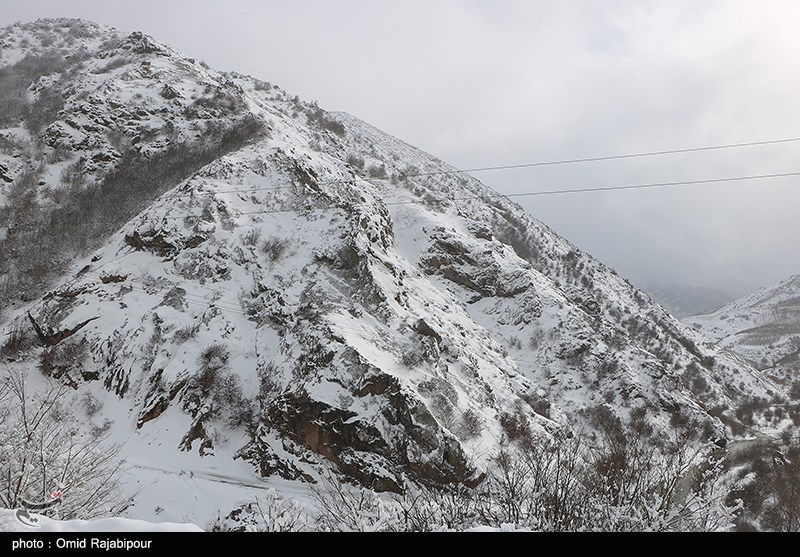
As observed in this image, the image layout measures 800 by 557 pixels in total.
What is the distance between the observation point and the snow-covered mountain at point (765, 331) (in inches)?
4178

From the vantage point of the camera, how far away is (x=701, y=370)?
53375 mm

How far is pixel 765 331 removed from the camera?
142250 mm

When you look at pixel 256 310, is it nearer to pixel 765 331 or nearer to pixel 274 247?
pixel 274 247

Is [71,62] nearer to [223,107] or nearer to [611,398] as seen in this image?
[223,107]

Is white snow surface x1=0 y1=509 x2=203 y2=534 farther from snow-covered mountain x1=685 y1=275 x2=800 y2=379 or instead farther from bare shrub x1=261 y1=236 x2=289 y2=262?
snow-covered mountain x1=685 y1=275 x2=800 y2=379

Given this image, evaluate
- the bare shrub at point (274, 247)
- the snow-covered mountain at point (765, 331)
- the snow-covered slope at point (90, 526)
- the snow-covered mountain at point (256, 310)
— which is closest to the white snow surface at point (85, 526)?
the snow-covered slope at point (90, 526)

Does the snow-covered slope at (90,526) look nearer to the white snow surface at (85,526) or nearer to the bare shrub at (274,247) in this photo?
the white snow surface at (85,526)

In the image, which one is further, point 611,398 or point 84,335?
point 611,398

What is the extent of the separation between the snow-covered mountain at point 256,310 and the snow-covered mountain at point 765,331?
8403 centimetres

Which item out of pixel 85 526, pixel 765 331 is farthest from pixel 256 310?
pixel 765 331

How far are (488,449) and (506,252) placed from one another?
84.7ft

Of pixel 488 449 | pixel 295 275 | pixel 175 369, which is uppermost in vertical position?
pixel 295 275

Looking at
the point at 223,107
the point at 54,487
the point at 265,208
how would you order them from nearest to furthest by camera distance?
the point at 54,487 < the point at 265,208 < the point at 223,107

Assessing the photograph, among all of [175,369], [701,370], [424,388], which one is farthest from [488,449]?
[701,370]
